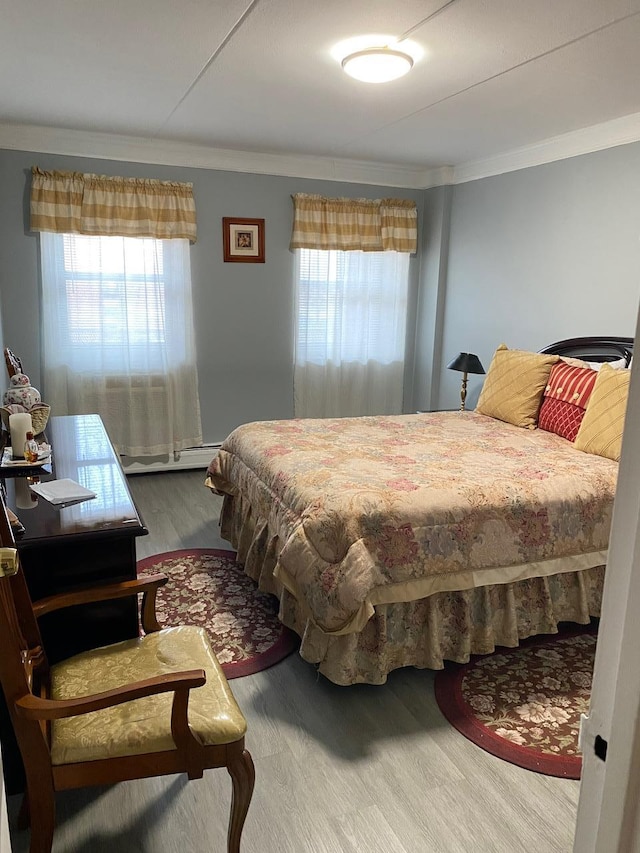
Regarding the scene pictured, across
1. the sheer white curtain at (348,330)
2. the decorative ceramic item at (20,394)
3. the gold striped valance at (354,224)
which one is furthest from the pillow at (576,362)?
the decorative ceramic item at (20,394)

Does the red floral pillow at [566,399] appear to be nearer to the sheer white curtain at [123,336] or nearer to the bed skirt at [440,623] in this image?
the bed skirt at [440,623]

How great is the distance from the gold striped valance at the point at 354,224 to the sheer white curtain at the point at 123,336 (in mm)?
977

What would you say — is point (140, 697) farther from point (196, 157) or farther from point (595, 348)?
point (196, 157)

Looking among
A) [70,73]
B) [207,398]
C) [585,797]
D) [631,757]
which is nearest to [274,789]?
[585,797]

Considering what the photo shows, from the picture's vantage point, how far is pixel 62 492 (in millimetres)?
2082

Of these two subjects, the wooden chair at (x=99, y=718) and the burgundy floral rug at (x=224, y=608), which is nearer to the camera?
the wooden chair at (x=99, y=718)

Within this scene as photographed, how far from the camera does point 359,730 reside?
87.2 inches

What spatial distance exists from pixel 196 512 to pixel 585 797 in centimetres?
362

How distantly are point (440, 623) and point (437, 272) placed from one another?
3532 millimetres

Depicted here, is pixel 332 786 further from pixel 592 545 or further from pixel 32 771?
pixel 592 545

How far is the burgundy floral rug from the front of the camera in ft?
8.67

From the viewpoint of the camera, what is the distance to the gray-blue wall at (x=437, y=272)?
3863 millimetres

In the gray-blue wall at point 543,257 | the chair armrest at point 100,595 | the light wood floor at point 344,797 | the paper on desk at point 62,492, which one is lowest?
the light wood floor at point 344,797

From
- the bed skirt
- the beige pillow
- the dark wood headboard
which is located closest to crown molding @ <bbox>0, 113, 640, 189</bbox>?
the dark wood headboard
